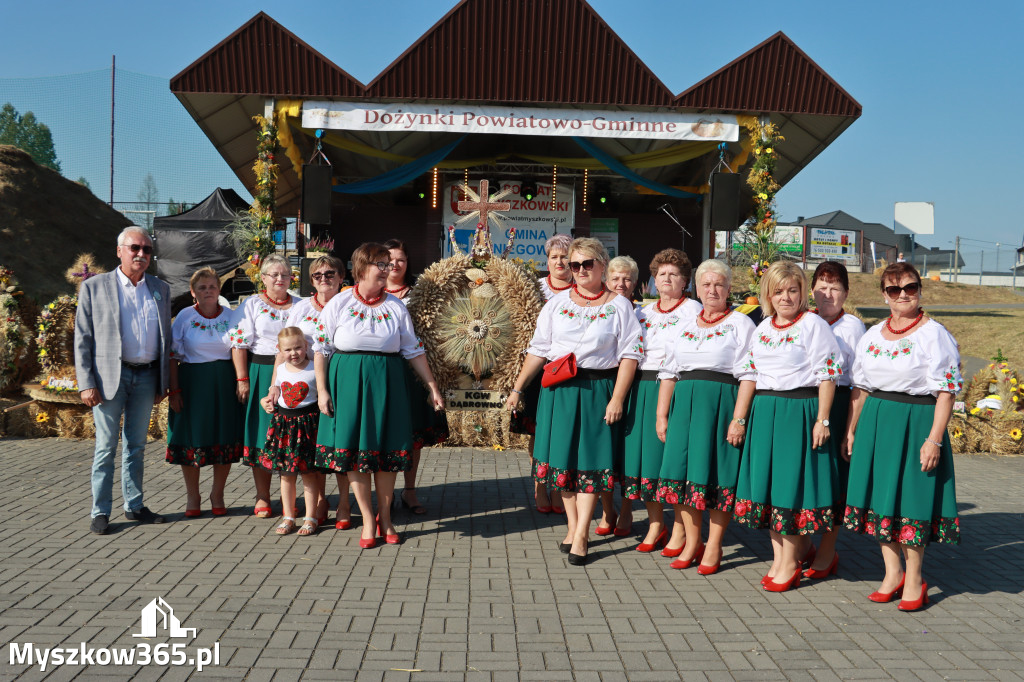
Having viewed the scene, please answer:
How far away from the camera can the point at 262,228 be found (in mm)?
11023

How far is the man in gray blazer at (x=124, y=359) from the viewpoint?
16.7ft

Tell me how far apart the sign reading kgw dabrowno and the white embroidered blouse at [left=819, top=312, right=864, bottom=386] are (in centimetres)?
793

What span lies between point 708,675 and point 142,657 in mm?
2318

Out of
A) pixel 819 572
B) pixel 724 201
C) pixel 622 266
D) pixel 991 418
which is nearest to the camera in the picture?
pixel 819 572

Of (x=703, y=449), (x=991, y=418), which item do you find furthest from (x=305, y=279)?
(x=991, y=418)

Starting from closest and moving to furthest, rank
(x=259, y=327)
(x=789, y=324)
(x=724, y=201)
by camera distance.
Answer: (x=789, y=324)
(x=259, y=327)
(x=724, y=201)

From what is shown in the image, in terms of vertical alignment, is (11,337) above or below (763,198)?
below

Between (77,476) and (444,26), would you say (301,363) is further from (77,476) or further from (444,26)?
(444,26)

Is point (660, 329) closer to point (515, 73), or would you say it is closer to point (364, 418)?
point (364, 418)

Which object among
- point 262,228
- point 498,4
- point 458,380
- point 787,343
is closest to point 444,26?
point 498,4

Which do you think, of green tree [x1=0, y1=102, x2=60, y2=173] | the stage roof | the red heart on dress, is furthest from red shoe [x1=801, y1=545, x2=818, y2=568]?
green tree [x1=0, y1=102, x2=60, y2=173]

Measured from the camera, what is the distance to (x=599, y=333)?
4.59m

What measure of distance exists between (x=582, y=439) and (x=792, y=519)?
1230 millimetres

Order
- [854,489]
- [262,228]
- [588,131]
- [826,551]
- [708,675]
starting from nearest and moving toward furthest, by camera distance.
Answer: [708,675] → [854,489] → [826,551] → [262,228] → [588,131]
